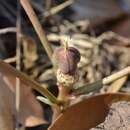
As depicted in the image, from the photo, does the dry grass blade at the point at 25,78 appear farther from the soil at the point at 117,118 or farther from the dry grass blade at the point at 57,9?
the dry grass blade at the point at 57,9

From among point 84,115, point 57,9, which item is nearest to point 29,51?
point 57,9

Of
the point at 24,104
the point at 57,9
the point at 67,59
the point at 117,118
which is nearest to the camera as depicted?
the point at 67,59

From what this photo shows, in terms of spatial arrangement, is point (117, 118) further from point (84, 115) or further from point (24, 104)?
point (24, 104)

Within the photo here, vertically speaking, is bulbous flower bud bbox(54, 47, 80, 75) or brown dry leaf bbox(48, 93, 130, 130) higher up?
bulbous flower bud bbox(54, 47, 80, 75)

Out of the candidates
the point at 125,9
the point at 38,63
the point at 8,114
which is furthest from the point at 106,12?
the point at 8,114

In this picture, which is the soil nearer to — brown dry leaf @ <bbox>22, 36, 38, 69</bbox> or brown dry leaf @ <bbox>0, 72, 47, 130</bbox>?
brown dry leaf @ <bbox>0, 72, 47, 130</bbox>

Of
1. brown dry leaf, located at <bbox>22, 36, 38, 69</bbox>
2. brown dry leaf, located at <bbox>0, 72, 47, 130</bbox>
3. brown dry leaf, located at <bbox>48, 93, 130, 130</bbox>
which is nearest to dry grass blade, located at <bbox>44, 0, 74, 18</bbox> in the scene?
brown dry leaf, located at <bbox>22, 36, 38, 69</bbox>
